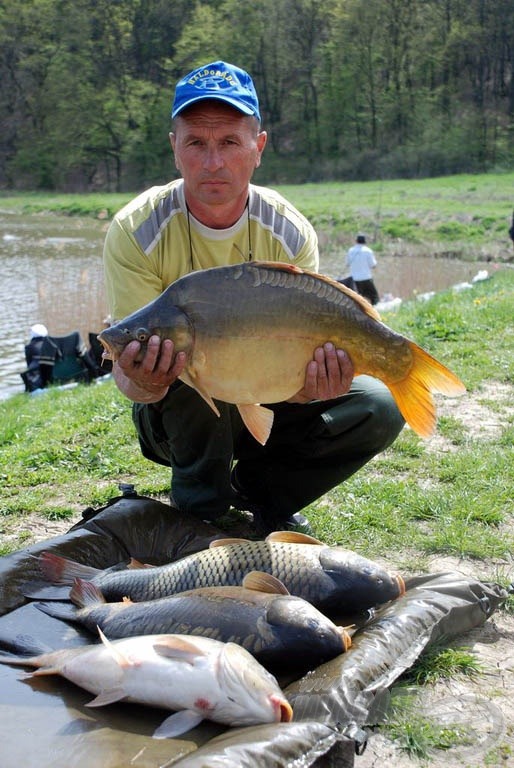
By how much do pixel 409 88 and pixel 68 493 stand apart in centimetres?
5048

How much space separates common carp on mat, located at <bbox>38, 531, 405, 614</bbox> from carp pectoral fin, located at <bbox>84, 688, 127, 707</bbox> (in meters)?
0.47

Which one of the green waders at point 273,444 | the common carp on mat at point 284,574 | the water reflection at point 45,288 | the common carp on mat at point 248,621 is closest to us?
the common carp on mat at point 248,621

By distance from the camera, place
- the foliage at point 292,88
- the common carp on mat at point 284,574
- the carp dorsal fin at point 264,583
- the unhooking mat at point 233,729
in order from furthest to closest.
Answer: the foliage at point 292,88 < the common carp on mat at point 284,574 < the carp dorsal fin at point 264,583 < the unhooking mat at point 233,729

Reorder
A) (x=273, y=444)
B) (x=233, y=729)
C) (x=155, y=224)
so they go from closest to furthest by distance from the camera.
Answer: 1. (x=233, y=729)
2. (x=155, y=224)
3. (x=273, y=444)

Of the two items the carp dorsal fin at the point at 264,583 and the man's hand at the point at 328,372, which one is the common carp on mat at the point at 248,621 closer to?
the carp dorsal fin at the point at 264,583

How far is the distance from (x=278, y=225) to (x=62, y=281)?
13919 mm

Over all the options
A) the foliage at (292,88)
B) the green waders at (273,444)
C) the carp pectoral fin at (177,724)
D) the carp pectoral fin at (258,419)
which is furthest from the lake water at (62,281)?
the foliage at (292,88)

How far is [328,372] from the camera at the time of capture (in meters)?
2.57

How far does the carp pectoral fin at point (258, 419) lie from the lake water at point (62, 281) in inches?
269

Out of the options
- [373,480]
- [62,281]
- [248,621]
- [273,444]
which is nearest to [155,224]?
[273,444]

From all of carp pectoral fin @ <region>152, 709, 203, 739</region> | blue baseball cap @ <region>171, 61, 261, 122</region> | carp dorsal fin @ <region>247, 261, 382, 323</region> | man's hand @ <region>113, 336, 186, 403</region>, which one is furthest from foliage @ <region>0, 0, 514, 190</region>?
carp pectoral fin @ <region>152, 709, 203, 739</region>

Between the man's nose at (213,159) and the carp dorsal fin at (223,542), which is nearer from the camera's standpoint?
the carp dorsal fin at (223,542)

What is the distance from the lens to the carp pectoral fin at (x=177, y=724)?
76.5 inches

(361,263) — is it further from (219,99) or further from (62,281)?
(219,99)
